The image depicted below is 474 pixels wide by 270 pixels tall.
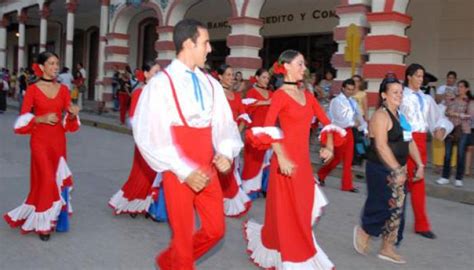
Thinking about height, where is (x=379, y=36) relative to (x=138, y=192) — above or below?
above

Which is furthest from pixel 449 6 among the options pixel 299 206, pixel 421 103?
pixel 299 206

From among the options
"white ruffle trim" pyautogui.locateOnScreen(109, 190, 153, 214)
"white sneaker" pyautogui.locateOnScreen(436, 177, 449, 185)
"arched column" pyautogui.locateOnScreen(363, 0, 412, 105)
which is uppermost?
"arched column" pyautogui.locateOnScreen(363, 0, 412, 105)

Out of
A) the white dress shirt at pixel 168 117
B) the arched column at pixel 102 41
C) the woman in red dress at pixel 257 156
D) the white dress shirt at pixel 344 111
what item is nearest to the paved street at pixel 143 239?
the woman in red dress at pixel 257 156

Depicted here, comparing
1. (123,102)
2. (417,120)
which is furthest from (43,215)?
(123,102)

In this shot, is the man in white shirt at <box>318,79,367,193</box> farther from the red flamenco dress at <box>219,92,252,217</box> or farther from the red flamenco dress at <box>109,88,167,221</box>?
the red flamenco dress at <box>109,88,167,221</box>

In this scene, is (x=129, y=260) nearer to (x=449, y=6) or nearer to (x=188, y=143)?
(x=188, y=143)

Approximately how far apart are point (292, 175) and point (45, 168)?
249cm

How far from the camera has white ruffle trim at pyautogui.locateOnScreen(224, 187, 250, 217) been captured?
6543mm

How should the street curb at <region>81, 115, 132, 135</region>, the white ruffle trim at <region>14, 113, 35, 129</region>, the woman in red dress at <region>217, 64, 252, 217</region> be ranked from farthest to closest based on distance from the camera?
the street curb at <region>81, 115, 132, 135</region>
the woman in red dress at <region>217, 64, 252, 217</region>
the white ruffle trim at <region>14, 113, 35, 129</region>

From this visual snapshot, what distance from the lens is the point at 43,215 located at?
5336mm

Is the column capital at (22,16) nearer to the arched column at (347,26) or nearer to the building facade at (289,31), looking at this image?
the building facade at (289,31)

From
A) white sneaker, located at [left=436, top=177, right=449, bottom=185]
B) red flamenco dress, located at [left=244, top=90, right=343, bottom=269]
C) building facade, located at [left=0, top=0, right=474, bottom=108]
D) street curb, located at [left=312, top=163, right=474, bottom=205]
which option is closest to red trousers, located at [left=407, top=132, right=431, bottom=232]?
red flamenco dress, located at [left=244, top=90, right=343, bottom=269]

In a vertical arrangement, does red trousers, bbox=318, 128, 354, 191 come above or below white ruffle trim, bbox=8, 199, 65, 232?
above

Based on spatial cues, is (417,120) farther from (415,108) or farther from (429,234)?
(429,234)
